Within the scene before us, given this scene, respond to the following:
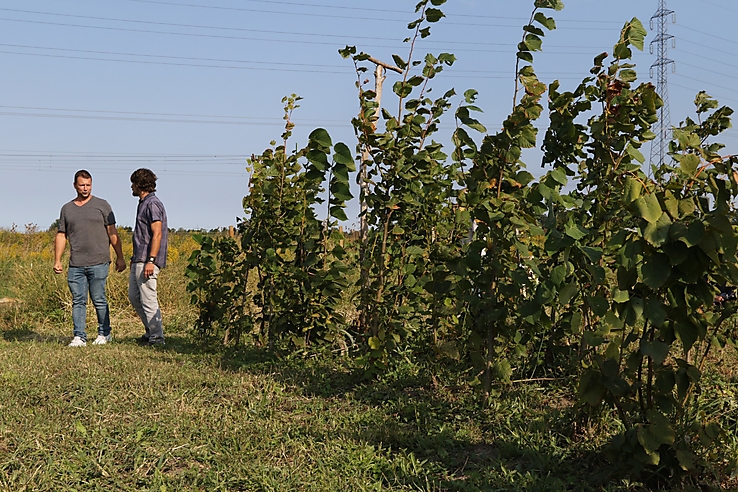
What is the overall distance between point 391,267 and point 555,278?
201cm

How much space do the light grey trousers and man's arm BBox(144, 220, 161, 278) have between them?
8 cm

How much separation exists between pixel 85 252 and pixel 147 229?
66 cm

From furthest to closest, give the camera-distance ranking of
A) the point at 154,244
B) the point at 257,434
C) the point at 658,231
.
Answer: the point at 154,244 < the point at 257,434 < the point at 658,231

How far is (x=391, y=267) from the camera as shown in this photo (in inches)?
197

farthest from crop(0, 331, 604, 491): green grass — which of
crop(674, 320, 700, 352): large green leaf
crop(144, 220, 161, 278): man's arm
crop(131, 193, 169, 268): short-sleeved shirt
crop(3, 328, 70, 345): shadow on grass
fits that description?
crop(3, 328, 70, 345): shadow on grass

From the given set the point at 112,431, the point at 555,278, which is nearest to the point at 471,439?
the point at 555,278

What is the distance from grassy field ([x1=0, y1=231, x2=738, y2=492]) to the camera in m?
3.37

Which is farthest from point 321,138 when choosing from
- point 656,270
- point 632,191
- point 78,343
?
point 78,343

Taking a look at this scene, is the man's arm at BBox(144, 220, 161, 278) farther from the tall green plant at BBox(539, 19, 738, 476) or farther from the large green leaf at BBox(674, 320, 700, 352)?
the large green leaf at BBox(674, 320, 700, 352)

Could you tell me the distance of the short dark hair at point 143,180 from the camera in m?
7.12

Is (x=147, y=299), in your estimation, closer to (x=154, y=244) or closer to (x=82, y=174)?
(x=154, y=244)

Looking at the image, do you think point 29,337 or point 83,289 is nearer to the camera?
point 83,289

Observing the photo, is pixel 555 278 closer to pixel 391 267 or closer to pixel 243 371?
pixel 391 267

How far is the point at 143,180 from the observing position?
7121mm
